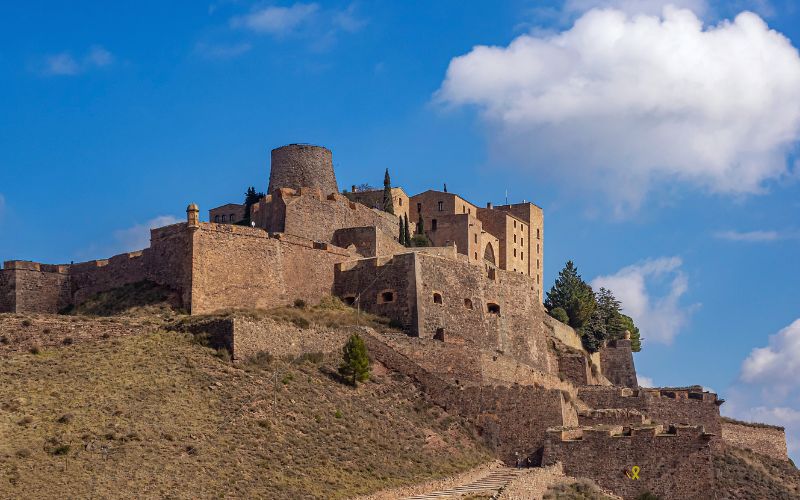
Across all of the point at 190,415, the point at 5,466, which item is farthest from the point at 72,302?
the point at 5,466

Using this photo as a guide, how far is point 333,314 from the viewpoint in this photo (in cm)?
5269

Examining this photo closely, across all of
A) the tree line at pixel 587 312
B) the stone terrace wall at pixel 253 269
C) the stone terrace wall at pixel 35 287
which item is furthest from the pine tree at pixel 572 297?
the stone terrace wall at pixel 35 287

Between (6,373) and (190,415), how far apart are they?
19.2 feet

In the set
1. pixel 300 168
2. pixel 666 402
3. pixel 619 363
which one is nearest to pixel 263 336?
pixel 300 168

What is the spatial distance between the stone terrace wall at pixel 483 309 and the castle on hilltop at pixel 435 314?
0.25 ft

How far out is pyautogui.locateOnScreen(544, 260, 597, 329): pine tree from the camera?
240 feet

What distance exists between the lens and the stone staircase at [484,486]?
40156 millimetres

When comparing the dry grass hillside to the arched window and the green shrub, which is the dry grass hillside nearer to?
the green shrub

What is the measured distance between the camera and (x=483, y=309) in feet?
190

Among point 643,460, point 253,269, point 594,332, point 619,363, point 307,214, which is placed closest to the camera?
point 643,460

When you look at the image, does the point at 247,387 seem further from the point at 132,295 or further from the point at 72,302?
the point at 72,302

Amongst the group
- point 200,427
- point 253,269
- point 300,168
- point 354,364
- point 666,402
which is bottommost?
point 200,427

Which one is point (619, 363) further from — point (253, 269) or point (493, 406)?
point (253, 269)

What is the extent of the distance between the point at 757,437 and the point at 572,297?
14.3 m
